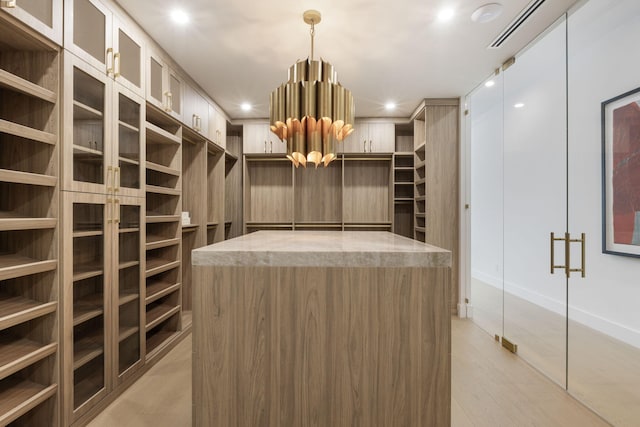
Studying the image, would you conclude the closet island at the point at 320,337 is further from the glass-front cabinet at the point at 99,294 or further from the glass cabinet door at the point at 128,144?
the glass cabinet door at the point at 128,144

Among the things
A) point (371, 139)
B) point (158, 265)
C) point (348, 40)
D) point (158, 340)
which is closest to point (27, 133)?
point (158, 265)

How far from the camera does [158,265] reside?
3.12 metres

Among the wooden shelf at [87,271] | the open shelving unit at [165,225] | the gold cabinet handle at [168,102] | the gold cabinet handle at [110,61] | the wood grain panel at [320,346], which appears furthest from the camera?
the open shelving unit at [165,225]

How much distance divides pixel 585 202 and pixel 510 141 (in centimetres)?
119

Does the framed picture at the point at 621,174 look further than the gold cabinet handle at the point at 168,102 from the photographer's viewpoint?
No

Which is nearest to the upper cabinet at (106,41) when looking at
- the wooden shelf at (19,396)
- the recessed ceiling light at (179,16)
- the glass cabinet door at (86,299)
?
the recessed ceiling light at (179,16)

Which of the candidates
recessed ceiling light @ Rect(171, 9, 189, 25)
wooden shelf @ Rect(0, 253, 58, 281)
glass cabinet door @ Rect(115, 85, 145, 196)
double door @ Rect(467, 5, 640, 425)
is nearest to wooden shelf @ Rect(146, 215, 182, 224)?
glass cabinet door @ Rect(115, 85, 145, 196)

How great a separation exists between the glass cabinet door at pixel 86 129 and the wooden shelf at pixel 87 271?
0.46 meters

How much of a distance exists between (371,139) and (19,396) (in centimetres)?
454

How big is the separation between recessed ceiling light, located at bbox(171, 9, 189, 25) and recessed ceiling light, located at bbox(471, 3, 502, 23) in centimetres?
211

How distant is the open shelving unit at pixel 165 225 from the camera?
318 cm

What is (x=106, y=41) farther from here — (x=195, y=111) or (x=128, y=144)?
(x=195, y=111)

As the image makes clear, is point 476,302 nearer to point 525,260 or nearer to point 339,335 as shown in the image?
point 525,260

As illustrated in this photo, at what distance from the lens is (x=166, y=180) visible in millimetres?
3352
